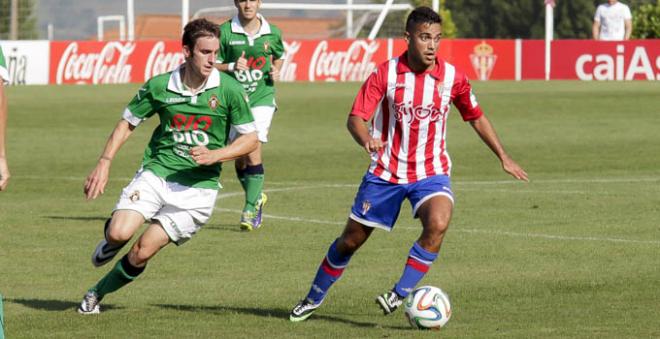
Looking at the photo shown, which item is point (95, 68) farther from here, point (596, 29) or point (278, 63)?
point (278, 63)

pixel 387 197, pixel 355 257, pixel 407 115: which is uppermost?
pixel 407 115

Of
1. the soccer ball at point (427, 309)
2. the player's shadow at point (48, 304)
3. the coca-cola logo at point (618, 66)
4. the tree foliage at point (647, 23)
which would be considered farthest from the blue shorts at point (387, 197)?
the tree foliage at point (647, 23)

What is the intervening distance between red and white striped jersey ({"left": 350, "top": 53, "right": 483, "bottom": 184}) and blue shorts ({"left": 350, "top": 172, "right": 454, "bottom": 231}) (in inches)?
1.8

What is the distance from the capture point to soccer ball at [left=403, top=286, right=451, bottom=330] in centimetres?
858

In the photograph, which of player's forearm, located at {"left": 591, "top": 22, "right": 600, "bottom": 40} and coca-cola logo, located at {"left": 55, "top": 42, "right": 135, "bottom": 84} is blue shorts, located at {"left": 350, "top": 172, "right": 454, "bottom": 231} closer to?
player's forearm, located at {"left": 591, "top": 22, "right": 600, "bottom": 40}

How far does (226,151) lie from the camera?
29.5 ft

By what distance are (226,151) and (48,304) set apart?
1.76 metres

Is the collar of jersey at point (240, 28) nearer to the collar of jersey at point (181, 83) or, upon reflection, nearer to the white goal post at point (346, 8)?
the collar of jersey at point (181, 83)

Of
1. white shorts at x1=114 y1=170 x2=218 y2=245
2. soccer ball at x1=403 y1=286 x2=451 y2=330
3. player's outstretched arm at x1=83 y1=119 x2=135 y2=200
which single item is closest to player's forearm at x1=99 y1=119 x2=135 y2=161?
player's outstretched arm at x1=83 y1=119 x2=135 y2=200

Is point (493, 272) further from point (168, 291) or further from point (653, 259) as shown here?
point (168, 291)

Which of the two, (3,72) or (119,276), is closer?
(3,72)

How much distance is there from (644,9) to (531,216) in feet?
102

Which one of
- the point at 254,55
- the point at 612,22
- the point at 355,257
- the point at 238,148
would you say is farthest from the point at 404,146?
the point at 612,22

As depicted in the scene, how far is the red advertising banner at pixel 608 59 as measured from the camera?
1532 inches
